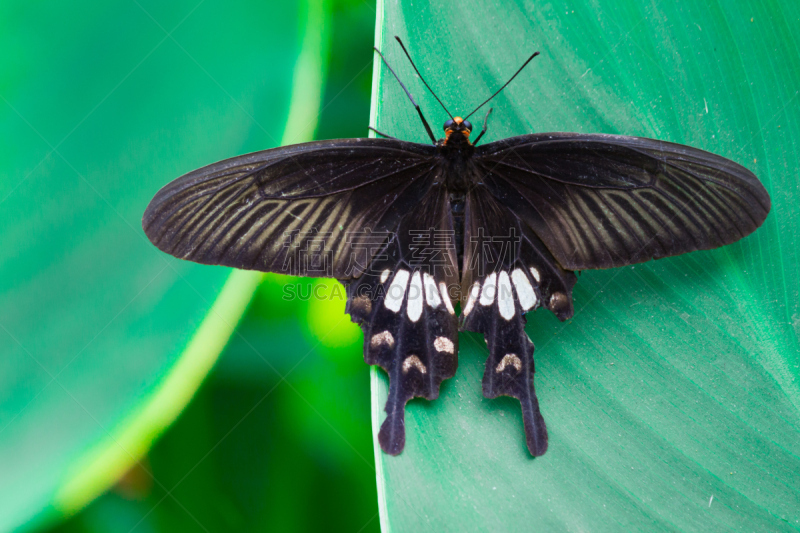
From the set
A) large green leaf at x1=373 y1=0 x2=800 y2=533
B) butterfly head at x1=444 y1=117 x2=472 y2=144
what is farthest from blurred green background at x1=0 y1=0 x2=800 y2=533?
butterfly head at x1=444 y1=117 x2=472 y2=144

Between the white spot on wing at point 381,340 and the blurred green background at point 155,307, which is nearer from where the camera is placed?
the white spot on wing at point 381,340

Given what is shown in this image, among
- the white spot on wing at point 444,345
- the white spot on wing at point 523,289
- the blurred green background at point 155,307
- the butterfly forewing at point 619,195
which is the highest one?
the butterfly forewing at point 619,195

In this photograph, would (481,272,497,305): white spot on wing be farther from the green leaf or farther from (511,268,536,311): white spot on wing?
the green leaf

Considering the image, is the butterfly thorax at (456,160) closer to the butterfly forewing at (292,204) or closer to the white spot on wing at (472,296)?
the butterfly forewing at (292,204)

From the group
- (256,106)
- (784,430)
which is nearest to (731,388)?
(784,430)

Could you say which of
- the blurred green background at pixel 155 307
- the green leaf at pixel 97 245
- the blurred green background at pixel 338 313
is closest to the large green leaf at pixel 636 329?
the blurred green background at pixel 338 313

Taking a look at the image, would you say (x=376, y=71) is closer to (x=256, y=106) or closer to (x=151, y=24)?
(x=256, y=106)

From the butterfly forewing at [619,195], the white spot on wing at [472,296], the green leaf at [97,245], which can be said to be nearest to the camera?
the butterfly forewing at [619,195]
